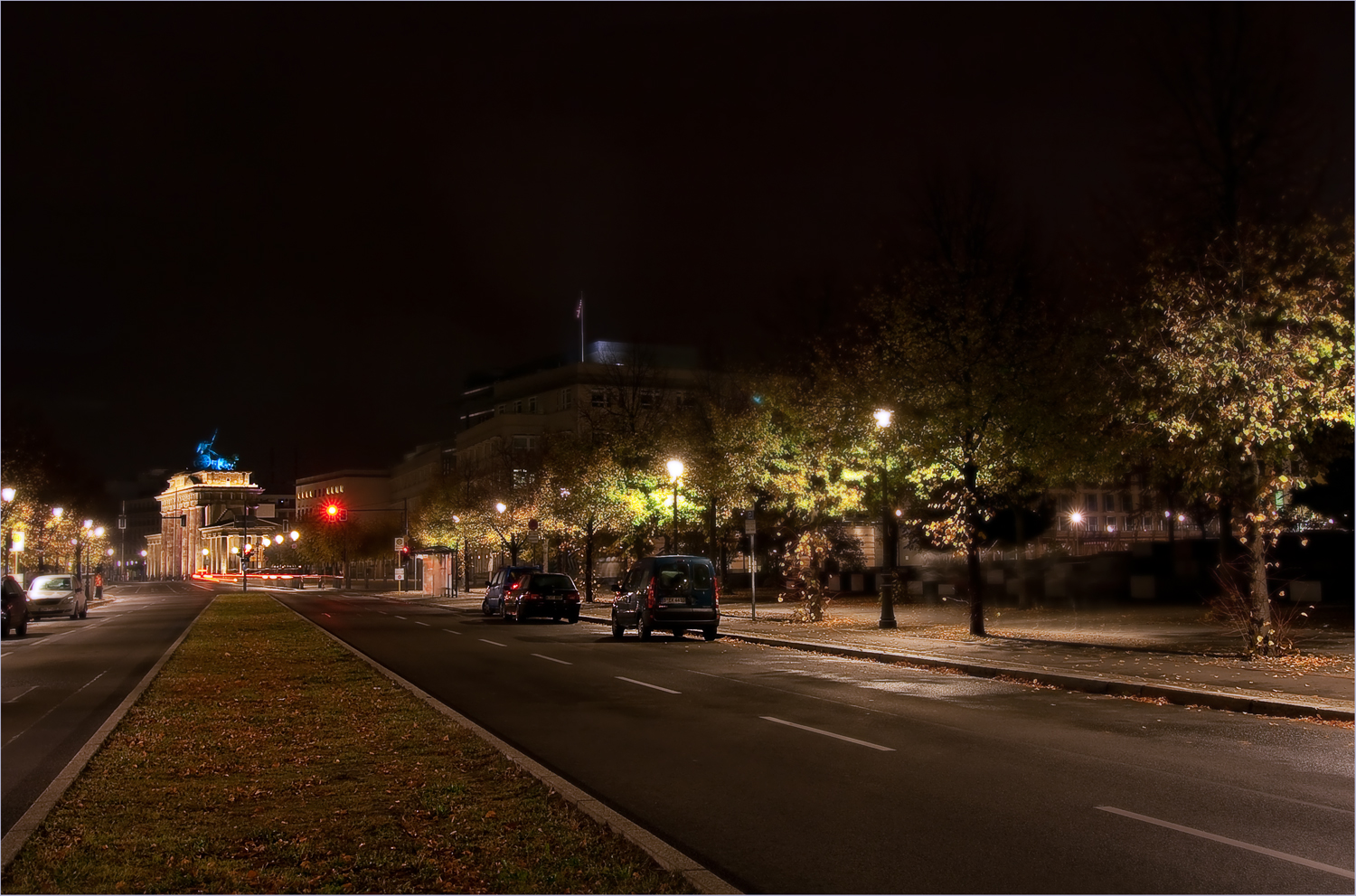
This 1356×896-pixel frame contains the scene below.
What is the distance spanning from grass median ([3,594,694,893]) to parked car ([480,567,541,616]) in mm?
25681

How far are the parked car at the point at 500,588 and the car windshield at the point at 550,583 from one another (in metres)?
1.59

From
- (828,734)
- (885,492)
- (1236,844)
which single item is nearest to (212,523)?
(885,492)

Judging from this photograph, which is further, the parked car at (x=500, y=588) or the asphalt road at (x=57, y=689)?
the parked car at (x=500, y=588)

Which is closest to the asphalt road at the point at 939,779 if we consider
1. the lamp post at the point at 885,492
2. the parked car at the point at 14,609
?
the lamp post at the point at 885,492

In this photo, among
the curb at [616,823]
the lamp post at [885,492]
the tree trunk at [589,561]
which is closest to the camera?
the curb at [616,823]

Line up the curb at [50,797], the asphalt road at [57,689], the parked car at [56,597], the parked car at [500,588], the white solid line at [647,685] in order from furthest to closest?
the parked car at [56,597]
the parked car at [500,588]
the white solid line at [647,685]
the asphalt road at [57,689]
the curb at [50,797]

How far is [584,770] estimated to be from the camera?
10258 millimetres

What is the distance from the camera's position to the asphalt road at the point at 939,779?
6.98 m

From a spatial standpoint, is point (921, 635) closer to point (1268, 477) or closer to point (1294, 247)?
point (1268, 477)

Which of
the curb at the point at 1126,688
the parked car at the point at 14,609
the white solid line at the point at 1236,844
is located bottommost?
the curb at the point at 1126,688

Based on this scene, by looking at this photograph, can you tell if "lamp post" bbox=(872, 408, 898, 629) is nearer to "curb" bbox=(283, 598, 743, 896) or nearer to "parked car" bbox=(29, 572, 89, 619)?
"curb" bbox=(283, 598, 743, 896)

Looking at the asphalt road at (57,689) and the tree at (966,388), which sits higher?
the tree at (966,388)

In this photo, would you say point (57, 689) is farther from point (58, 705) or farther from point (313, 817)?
point (313, 817)

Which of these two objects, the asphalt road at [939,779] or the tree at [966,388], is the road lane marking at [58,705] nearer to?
the asphalt road at [939,779]
